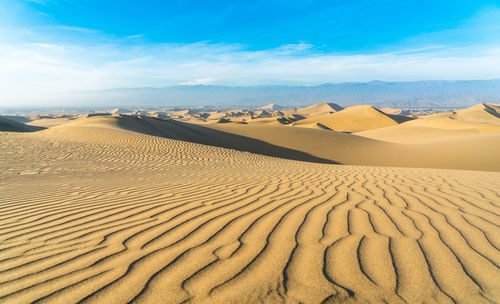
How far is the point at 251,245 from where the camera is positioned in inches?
86.7

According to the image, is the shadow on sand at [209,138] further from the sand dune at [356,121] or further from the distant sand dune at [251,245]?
the sand dune at [356,121]

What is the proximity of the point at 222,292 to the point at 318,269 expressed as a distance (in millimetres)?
693

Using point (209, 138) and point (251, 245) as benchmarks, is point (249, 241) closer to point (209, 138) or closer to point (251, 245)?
point (251, 245)

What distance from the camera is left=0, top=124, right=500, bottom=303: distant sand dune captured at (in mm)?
1646

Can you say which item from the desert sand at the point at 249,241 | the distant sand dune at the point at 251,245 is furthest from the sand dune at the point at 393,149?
the distant sand dune at the point at 251,245

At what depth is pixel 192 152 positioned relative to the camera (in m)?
11.5

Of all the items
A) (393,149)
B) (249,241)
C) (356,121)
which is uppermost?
(249,241)

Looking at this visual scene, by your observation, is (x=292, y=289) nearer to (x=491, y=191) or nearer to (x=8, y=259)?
(x=8, y=259)

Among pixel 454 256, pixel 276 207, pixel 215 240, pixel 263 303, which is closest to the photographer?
pixel 263 303

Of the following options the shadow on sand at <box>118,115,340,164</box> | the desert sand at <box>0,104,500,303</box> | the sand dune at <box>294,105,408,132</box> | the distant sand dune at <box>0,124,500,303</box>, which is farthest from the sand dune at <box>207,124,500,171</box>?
the sand dune at <box>294,105,408,132</box>

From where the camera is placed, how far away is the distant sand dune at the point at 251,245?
165cm

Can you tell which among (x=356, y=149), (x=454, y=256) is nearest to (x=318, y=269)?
→ (x=454, y=256)

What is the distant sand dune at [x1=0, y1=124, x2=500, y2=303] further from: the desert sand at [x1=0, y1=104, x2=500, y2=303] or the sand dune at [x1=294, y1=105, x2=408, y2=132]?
the sand dune at [x1=294, y1=105, x2=408, y2=132]

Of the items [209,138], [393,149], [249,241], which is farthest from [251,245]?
[209,138]
